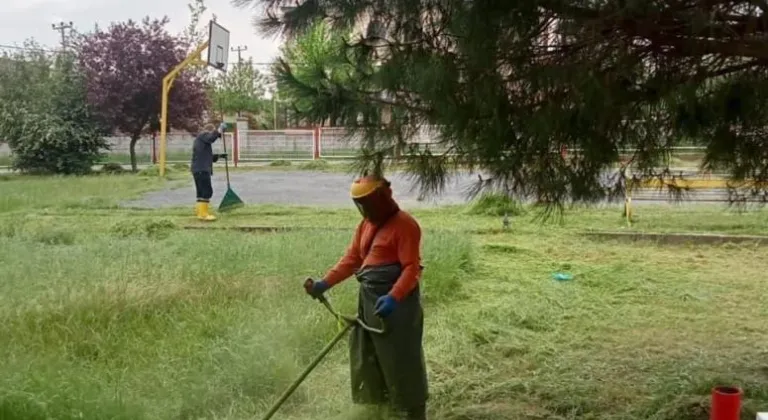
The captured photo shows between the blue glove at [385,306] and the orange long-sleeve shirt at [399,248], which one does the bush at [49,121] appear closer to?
the orange long-sleeve shirt at [399,248]

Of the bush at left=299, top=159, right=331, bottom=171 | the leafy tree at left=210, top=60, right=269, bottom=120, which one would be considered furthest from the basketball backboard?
the leafy tree at left=210, top=60, right=269, bottom=120

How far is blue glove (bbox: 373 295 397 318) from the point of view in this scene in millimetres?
2932

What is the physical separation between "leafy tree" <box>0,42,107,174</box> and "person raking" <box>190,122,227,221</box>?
1097 cm

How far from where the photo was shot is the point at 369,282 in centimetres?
318

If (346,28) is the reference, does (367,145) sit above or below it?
below

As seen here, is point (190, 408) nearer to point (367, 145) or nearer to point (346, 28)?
point (367, 145)

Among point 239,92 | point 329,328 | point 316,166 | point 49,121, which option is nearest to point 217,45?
point 316,166

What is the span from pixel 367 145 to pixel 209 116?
67.8ft

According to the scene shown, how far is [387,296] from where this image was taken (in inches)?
117

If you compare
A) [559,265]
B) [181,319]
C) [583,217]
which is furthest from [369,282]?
[583,217]

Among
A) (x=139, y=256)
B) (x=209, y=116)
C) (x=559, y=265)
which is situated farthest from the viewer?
(x=209, y=116)

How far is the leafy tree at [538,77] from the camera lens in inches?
110

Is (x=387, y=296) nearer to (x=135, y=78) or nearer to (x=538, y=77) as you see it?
(x=538, y=77)

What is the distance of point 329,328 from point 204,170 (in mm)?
6099
